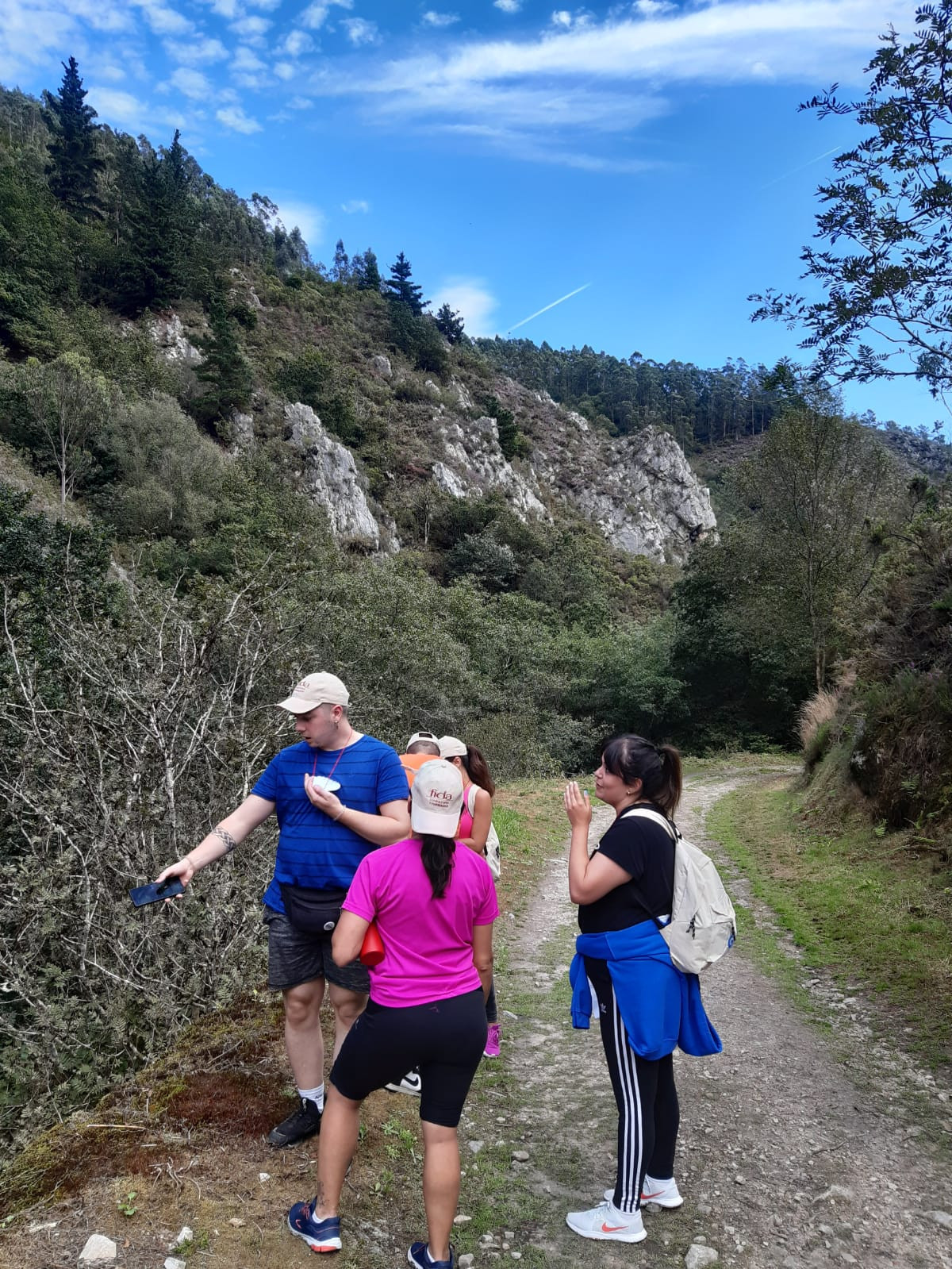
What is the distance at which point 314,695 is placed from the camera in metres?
2.89

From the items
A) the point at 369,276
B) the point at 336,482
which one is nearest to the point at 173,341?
the point at 336,482

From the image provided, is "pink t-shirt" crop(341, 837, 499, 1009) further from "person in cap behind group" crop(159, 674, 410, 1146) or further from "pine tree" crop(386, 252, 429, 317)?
"pine tree" crop(386, 252, 429, 317)

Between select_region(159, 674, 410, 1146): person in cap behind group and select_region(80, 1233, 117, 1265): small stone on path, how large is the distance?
75 centimetres

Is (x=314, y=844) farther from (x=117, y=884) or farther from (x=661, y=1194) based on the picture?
(x=117, y=884)

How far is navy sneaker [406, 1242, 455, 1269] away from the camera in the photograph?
2.31m

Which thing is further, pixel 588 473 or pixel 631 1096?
pixel 588 473

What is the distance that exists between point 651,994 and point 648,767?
81cm

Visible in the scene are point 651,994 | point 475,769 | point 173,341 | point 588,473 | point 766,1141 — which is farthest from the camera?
point 588,473

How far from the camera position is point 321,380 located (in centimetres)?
5238

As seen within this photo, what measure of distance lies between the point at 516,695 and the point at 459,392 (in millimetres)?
53215

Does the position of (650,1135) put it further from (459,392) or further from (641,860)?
(459,392)

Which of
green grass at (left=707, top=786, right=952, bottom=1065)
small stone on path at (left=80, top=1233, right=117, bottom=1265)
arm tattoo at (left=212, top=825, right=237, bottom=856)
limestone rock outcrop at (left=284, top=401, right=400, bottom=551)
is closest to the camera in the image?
small stone on path at (left=80, top=1233, right=117, bottom=1265)

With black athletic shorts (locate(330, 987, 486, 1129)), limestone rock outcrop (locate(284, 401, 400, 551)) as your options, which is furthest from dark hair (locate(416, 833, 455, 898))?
limestone rock outcrop (locate(284, 401, 400, 551))

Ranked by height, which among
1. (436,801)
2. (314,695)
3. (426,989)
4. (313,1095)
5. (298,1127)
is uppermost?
(314,695)
